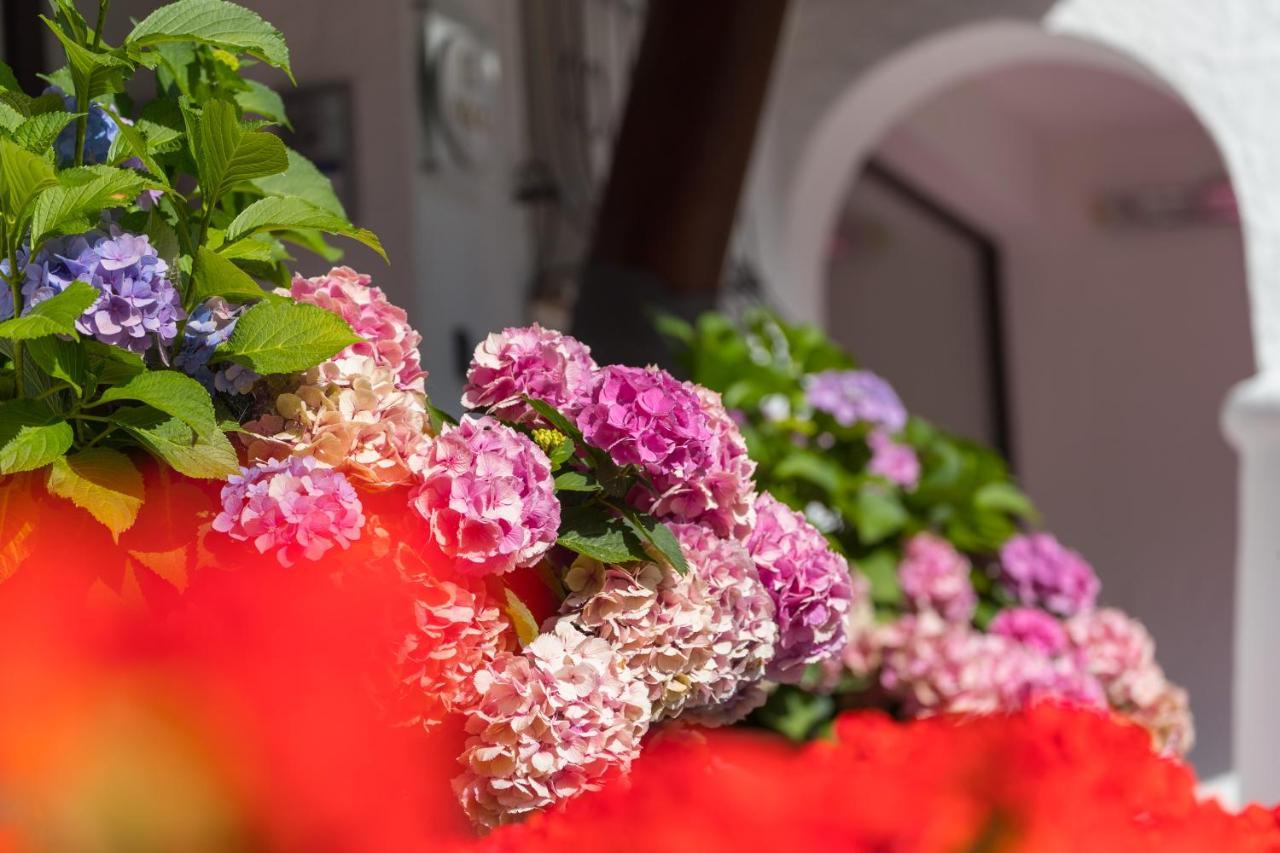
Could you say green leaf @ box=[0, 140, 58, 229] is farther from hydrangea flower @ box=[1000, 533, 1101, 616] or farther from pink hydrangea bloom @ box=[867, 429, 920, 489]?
hydrangea flower @ box=[1000, 533, 1101, 616]

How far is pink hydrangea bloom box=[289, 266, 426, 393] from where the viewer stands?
1.06 metres

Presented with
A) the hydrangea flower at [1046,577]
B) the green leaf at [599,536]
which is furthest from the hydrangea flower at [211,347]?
the hydrangea flower at [1046,577]

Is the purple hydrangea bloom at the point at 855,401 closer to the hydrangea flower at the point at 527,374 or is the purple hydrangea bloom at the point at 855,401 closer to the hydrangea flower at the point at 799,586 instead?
the hydrangea flower at the point at 799,586

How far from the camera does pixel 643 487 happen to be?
3.58 feet

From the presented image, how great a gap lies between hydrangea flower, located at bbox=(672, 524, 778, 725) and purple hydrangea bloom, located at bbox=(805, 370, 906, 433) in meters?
1.41

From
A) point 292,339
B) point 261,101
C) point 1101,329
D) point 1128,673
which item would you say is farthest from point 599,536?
point 1101,329

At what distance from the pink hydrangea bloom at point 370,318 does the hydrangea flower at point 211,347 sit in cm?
7

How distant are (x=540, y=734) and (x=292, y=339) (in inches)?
11.7

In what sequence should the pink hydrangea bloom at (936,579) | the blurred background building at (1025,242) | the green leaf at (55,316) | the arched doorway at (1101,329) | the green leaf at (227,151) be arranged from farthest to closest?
the arched doorway at (1101,329)
the blurred background building at (1025,242)
the pink hydrangea bloom at (936,579)
the green leaf at (227,151)
the green leaf at (55,316)

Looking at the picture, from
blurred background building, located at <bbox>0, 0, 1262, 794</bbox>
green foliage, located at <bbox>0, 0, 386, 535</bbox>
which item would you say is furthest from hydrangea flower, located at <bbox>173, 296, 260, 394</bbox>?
blurred background building, located at <bbox>0, 0, 1262, 794</bbox>

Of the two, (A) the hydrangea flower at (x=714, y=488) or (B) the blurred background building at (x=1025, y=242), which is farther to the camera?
(B) the blurred background building at (x=1025, y=242)

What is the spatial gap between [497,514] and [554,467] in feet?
0.38

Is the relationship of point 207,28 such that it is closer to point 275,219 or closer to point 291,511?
point 275,219

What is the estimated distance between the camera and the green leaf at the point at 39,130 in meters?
0.92
